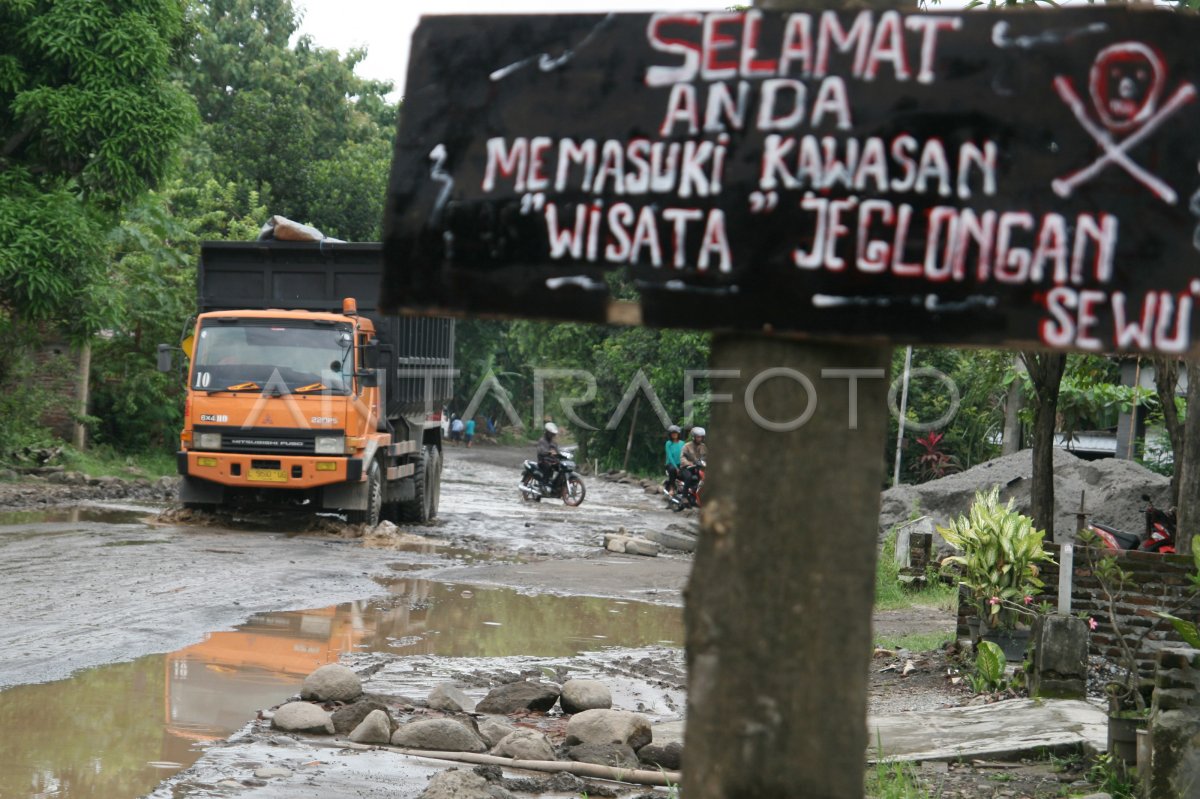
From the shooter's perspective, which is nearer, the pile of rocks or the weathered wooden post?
the weathered wooden post

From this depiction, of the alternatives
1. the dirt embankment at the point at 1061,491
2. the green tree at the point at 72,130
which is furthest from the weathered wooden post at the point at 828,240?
the green tree at the point at 72,130

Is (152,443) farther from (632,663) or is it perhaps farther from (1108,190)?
(1108,190)

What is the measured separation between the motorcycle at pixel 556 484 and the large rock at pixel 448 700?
1669 centimetres

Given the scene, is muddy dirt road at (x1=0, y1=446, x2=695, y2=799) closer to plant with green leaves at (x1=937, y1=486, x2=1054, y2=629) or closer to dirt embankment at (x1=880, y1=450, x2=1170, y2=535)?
plant with green leaves at (x1=937, y1=486, x2=1054, y2=629)

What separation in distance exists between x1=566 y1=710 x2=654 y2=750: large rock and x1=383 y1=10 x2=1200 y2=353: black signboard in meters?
3.83

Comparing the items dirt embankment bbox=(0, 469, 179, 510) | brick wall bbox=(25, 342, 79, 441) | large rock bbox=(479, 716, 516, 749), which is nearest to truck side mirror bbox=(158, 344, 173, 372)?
dirt embankment bbox=(0, 469, 179, 510)

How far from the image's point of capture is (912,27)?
2.52 m

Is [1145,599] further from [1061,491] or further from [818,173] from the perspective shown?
[1061,491]

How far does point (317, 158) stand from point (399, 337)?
2822cm

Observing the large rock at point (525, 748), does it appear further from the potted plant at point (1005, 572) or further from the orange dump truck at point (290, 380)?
the orange dump truck at point (290, 380)

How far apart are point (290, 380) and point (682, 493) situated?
1085 cm

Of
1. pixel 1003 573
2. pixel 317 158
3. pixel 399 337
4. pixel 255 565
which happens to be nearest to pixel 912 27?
pixel 1003 573

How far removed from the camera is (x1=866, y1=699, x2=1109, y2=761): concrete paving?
5.94 m

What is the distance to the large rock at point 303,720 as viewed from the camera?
6309 mm
